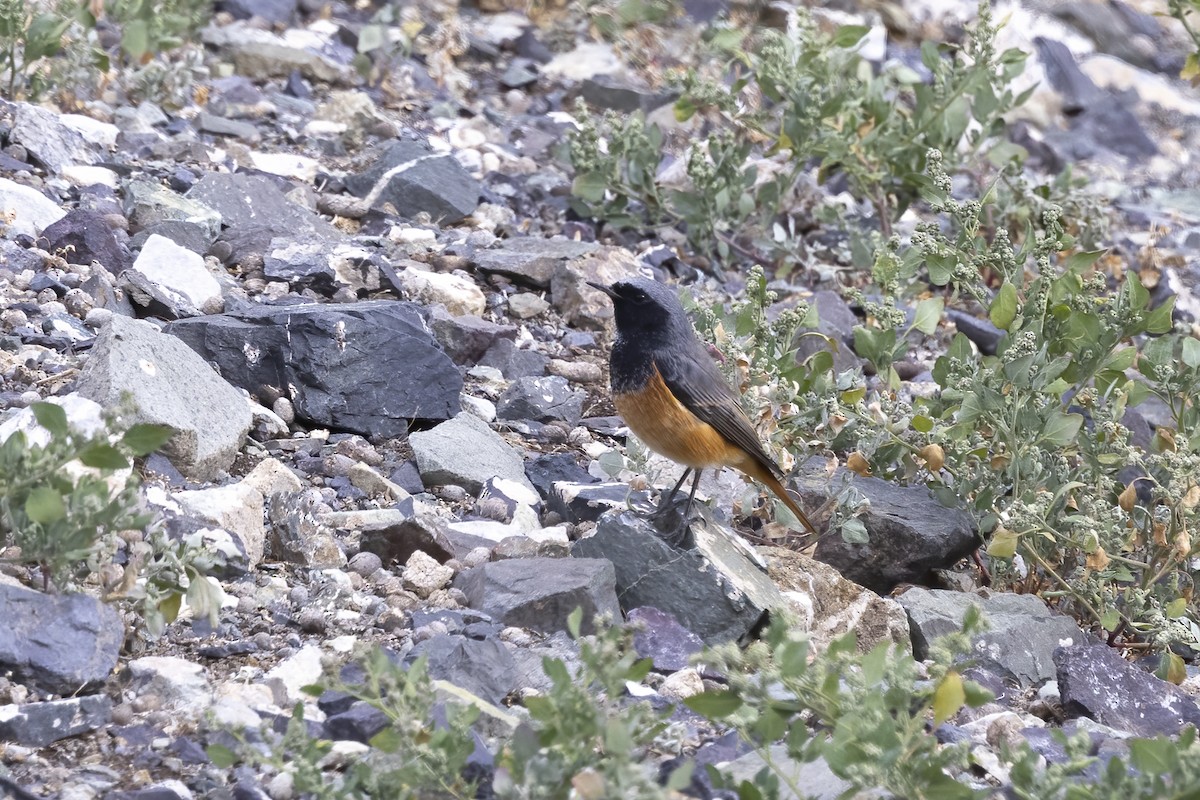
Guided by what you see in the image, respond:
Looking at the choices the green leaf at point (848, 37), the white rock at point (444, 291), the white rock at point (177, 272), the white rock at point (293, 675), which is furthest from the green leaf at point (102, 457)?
the green leaf at point (848, 37)

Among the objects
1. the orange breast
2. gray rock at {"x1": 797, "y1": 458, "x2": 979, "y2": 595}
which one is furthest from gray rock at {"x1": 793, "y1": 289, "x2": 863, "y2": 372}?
the orange breast

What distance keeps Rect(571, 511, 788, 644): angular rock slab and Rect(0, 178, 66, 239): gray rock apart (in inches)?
120

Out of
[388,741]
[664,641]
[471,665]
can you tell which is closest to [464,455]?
[664,641]

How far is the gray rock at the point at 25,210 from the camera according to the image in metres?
6.28

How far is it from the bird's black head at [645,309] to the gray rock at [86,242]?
2.24 metres

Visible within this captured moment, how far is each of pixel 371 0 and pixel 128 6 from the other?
8.39 feet

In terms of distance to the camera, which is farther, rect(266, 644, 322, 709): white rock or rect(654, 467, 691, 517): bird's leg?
rect(654, 467, 691, 517): bird's leg

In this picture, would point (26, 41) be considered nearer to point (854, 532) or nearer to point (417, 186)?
point (417, 186)

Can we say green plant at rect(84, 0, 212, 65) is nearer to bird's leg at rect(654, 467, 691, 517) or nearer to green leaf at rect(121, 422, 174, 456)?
bird's leg at rect(654, 467, 691, 517)

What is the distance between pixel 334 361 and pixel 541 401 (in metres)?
1.04

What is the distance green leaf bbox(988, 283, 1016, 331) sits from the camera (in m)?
5.40

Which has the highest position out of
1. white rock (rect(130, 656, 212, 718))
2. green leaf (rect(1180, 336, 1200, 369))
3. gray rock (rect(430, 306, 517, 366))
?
green leaf (rect(1180, 336, 1200, 369))

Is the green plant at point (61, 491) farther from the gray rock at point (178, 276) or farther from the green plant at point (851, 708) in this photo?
the gray rock at point (178, 276)

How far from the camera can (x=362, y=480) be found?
→ 5469 mm
